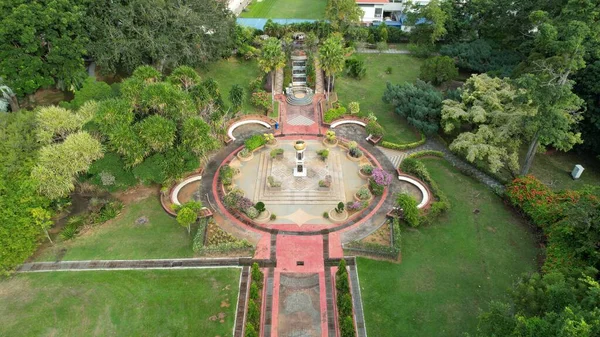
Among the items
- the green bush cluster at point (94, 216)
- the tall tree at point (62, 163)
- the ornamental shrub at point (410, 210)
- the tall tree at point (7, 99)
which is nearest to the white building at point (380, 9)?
the ornamental shrub at point (410, 210)

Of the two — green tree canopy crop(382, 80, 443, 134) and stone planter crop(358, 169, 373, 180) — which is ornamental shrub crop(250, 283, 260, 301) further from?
green tree canopy crop(382, 80, 443, 134)

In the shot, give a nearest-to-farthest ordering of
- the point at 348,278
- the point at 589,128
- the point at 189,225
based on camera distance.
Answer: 1. the point at 348,278
2. the point at 189,225
3. the point at 589,128

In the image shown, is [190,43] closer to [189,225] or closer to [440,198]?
[189,225]

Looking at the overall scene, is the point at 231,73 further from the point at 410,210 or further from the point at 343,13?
the point at 410,210

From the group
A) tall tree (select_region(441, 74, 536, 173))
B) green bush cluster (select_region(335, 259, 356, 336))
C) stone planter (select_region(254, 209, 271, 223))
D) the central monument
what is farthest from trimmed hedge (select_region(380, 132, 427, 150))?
green bush cluster (select_region(335, 259, 356, 336))

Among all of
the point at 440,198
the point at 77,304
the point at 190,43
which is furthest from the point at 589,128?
the point at 77,304

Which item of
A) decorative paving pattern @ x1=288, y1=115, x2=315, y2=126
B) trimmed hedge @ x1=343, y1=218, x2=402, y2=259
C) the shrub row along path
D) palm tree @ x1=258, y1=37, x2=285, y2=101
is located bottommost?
trimmed hedge @ x1=343, y1=218, x2=402, y2=259

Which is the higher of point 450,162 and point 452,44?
point 452,44

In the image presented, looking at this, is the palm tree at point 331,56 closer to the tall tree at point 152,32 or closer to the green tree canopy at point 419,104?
the green tree canopy at point 419,104
